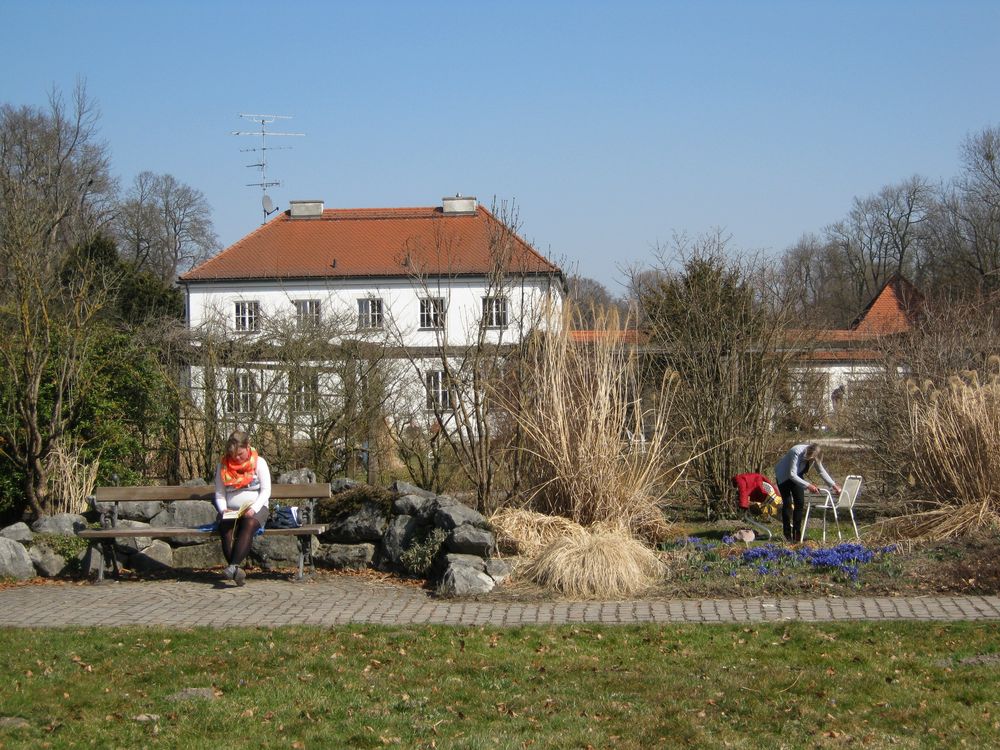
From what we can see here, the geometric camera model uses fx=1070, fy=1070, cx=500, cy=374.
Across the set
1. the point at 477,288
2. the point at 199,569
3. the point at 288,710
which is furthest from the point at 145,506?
the point at 477,288

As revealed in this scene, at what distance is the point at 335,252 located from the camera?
40594mm

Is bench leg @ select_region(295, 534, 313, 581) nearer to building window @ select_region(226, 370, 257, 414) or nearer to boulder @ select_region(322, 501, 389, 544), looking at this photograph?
boulder @ select_region(322, 501, 389, 544)

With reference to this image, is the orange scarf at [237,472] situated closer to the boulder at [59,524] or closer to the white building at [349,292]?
the boulder at [59,524]

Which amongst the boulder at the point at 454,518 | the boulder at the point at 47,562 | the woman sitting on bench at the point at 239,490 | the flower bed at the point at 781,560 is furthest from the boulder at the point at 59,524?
the flower bed at the point at 781,560

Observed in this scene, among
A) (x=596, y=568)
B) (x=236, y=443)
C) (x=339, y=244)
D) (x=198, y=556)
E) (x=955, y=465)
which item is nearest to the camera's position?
(x=596, y=568)

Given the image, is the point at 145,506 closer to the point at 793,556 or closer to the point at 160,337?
the point at 160,337

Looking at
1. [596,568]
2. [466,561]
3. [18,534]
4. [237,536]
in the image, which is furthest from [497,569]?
[18,534]

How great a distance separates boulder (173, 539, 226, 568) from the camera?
410 inches

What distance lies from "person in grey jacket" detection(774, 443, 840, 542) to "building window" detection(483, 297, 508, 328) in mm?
3385

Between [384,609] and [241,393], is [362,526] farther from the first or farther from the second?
[241,393]

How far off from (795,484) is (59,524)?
7.48 metres

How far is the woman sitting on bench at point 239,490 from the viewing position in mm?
9438

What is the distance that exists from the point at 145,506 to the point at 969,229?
138ft

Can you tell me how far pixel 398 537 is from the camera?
9953mm
